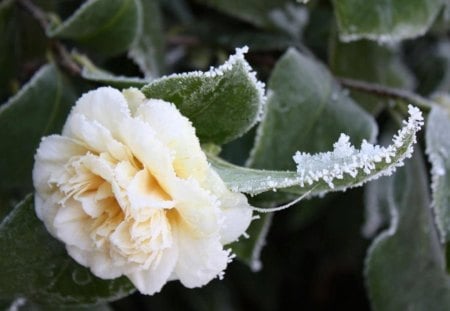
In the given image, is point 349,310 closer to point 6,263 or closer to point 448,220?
point 448,220

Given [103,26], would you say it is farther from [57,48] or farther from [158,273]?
[158,273]

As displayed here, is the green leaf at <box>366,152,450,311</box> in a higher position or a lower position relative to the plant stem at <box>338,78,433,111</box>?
lower

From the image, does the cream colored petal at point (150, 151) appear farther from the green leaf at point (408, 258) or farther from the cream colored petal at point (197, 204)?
the green leaf at point (408, 258)

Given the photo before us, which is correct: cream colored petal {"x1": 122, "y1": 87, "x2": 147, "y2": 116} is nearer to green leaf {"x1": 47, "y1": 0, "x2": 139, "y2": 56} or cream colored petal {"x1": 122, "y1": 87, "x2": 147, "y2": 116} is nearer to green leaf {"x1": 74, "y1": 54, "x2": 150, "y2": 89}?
green leaf {"x1": 74, "y1": 54, "x2": 150, "y2": 89}

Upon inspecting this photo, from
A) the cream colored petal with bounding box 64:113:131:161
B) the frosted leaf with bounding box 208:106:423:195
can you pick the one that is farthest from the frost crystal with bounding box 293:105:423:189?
the cream colored petal with bounding box 64:113:131:161

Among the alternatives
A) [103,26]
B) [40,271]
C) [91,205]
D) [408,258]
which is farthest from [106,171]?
[408,258]

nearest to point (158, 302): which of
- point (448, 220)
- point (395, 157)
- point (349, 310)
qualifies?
point (349, 310)

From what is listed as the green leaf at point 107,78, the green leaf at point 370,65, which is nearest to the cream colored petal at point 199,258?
the green leaf at point 107,78
